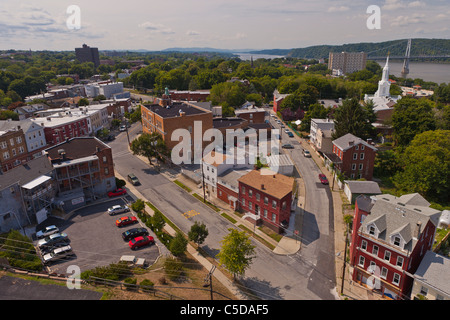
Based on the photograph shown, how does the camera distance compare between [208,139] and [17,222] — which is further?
[208,139]

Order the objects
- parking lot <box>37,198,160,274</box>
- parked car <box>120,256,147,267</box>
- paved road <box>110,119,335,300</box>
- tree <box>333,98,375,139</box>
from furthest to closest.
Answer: tree <box>333,98,375,139</box> → parking lot <box>37,198,160,274</box> → parked car <box>120,256,147,267</box> → paved road <box>110,119,335,300</box>

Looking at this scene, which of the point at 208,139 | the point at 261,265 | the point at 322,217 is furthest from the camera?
the point at 208,139

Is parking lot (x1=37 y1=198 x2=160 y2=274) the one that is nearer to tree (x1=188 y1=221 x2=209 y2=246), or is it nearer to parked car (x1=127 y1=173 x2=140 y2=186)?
tree (x1=188 y1=221 x2=209 y2=246)

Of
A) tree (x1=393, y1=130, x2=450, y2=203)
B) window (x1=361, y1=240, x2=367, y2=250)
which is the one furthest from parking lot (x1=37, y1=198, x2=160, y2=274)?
tree (x1=393, y1=130, x2=450, y2=203)

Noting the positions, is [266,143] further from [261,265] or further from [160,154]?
[261,265]

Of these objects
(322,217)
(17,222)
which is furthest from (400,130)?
(17,222)

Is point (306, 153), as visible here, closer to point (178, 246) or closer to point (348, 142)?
point (348, 142)
